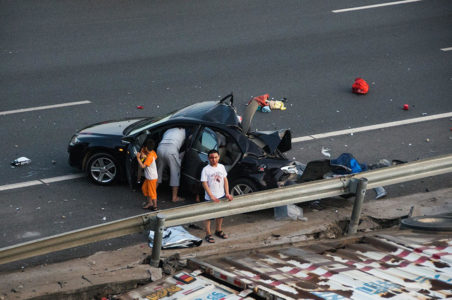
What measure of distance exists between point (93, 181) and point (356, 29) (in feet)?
32.7

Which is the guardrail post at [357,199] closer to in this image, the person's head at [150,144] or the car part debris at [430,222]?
the car part debris at [430,222]

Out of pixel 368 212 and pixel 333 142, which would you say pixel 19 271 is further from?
pixel 333 142

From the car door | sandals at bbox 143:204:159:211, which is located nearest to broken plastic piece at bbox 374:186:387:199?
the car door

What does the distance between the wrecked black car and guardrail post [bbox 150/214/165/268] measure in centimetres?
266

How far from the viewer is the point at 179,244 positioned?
398 inches

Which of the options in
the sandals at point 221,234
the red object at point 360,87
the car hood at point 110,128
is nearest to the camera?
the sandals at point 221,234

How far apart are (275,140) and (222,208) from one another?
287cm

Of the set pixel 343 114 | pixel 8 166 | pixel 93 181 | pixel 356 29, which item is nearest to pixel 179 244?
pixel 93 181

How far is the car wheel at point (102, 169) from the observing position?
1250cm

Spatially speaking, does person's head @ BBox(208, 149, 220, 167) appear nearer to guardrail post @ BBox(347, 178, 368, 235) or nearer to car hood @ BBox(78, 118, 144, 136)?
guardrail post @ BBox(347, 178, 368, 235)

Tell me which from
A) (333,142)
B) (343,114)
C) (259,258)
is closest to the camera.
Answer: (259,258)

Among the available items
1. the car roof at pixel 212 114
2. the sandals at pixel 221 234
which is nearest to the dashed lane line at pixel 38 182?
the car roof at pixel 212 114

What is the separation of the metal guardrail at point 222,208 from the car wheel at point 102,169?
3481 millimetres

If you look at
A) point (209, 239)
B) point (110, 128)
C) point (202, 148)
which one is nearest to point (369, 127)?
point (202, 148)
